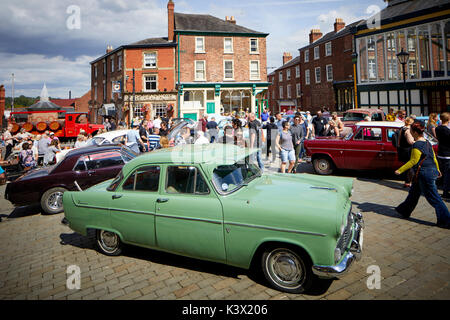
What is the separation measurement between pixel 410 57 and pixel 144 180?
2757 centimetres

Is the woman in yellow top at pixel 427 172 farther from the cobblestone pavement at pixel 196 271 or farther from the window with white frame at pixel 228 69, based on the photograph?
the window with white frame at pixel 228 69

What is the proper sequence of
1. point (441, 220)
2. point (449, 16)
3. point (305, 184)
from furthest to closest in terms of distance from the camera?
point (449, 16), point (441, 220), point (305, 184)

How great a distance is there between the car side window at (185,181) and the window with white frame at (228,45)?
104ft

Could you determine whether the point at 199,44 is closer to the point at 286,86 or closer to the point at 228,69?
the point at 228,69

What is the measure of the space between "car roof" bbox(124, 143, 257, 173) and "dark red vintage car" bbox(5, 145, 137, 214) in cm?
382

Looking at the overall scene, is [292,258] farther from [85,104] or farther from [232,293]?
[85,104]

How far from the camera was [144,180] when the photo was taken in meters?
4.63

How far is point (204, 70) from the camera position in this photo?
3325 centimetres

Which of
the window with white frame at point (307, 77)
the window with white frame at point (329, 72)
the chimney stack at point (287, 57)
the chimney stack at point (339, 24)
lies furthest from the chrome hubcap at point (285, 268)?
the chimney stack at point (287, 57)

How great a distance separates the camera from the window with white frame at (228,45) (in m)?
33.5


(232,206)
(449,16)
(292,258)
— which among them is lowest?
(292,258)
